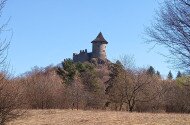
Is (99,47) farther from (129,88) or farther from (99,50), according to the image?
(129,88)

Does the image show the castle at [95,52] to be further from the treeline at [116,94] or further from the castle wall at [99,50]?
the treeline at [116,94]

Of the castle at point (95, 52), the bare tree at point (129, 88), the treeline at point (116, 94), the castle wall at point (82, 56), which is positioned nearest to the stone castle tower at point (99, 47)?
the castle at point (95, 52)

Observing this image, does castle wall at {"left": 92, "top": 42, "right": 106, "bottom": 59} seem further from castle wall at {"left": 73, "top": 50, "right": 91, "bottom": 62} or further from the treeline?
the treeline

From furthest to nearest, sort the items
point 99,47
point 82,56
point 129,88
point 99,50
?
point 99,47 < point 82,56 < point 99,50 < point 129,88

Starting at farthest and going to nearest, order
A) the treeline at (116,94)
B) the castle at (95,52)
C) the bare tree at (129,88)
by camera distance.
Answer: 1. the castle at (95,52)
2. the bare tree at (129,88)
3. the treeline at (116,94)

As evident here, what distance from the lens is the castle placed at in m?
126

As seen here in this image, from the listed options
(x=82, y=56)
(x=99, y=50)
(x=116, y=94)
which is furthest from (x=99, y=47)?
(x=116, y=94)

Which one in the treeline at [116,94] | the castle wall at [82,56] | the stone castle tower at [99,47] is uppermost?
the stone castle tower at [99,47]

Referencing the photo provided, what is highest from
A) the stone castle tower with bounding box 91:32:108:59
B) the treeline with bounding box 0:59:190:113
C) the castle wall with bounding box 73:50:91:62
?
the stone castle tower with bounding box 91:32:108:59

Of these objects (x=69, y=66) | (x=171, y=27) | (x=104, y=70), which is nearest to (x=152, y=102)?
(x=69, y=66)

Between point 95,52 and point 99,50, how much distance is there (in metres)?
1.40

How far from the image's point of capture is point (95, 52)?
126 m

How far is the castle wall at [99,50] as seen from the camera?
4943 inches

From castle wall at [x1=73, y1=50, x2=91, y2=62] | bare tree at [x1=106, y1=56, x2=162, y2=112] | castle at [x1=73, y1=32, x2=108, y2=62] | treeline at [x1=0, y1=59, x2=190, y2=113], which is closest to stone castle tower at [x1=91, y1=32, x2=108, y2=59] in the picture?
castle at [x1=73, y1=32, x2=108, y2=62]
